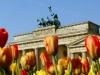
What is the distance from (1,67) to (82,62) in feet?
2.54

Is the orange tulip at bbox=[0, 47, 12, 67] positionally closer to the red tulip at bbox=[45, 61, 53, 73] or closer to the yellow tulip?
the yellow tulip

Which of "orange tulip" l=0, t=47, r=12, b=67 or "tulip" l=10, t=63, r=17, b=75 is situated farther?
"tulip" l=10, t=63, r=17, b=75

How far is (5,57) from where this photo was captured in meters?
1.97

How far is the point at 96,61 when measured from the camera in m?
2.16

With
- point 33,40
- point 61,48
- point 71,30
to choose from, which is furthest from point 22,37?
point 71,30

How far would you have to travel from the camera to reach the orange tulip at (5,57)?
76.7 inches

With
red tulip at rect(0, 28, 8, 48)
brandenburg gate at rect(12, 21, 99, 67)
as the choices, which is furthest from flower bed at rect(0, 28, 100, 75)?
brandenburg gate at rect(12, 21, 99, 67)

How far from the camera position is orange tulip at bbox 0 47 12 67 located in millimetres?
1947

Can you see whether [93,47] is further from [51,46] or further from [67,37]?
[67,37]

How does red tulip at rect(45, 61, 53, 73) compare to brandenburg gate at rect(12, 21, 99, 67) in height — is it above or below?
above

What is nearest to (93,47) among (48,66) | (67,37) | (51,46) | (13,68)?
(51,46)

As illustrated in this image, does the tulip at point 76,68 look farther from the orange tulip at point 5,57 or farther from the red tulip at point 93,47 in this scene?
the orange tulip at point 5,57

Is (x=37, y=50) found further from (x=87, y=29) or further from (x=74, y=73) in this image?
(x=74, y=73)

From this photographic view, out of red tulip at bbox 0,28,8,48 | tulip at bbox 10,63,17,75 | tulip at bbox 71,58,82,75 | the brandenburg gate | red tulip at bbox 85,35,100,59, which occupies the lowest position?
the brandenburg gate
